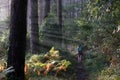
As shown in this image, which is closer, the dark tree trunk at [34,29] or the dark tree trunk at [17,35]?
the dark tree trunk at [17,35]

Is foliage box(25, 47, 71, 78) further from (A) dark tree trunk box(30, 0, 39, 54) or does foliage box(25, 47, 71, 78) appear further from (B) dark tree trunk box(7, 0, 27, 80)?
(B) dark tree trunk box(7, 0, 27, 80)

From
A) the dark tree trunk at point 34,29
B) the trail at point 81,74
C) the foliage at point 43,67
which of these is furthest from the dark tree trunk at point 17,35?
the dark tree trunk at point 34,29

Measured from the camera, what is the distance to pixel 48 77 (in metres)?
14.0

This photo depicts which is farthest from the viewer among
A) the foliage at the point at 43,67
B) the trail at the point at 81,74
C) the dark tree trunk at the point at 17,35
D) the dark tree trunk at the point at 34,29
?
the dark tree trunk at the point at 34,29

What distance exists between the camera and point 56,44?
22.1 meters

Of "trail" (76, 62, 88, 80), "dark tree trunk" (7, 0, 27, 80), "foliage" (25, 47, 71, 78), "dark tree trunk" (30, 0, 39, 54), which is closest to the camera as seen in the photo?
"dark tree trunk" (7, 0, 27, 80)

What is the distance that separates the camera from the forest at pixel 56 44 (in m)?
9.04

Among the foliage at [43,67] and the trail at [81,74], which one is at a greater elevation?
the foliage at [43,67]

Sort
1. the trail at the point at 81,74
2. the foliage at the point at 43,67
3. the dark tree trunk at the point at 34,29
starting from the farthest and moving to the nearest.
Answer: the dark tree trunk at the point at 34,29 < the trail at the point at 81,74 < the foliage at the point at 43,67

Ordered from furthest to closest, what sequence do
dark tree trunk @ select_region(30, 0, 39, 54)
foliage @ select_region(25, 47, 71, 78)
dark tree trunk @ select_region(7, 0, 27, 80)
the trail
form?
dark tree trunk @ select_region(30, 0, 39, 54)
the trail
foliage @ select_region(25, 47, 71, 78)
dark tree trunk @ select_region(7, 0, 27, 80)

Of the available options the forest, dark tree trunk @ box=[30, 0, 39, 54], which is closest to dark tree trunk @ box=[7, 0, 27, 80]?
the forest

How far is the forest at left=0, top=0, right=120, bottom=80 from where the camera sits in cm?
904

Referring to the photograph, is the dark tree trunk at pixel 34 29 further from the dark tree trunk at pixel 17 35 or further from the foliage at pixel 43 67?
the dark tree trunk at pixel 17 35

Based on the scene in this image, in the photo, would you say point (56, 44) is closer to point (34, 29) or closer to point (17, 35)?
point (34, 29)
